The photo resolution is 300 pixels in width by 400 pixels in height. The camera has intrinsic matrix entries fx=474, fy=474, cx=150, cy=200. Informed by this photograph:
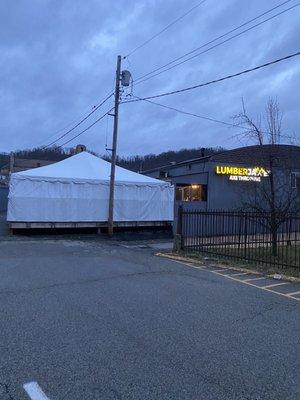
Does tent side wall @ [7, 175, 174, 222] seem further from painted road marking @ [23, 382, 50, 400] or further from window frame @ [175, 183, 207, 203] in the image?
painted road marking @ [23, 382, 50, 400]

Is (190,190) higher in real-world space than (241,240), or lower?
higher

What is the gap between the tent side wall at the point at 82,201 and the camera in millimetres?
22828

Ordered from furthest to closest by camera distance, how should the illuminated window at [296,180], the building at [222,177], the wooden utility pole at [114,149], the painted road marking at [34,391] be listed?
1. the illuminated window at [296,180]
2. the building at [222,177]
3. the wooden utility pole at [114,149]
4. the painted road marking at [34,391]

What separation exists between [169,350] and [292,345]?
159 cm

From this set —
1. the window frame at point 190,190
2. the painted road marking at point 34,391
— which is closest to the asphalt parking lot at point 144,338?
the painted road marking at point 34,391

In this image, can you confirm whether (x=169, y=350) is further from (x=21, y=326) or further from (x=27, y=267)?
(x=27, y=267)

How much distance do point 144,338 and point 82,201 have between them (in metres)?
18.6

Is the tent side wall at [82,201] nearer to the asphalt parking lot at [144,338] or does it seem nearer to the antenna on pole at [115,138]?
the antenna on pole at [115,138]

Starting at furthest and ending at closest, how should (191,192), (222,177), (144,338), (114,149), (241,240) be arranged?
(191,192) → (222,177) → (114,149) → (241,240) → (144,338)

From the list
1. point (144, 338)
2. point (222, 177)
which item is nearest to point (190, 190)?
point (222, 177)

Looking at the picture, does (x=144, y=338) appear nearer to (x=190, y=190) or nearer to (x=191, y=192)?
(x=191, y=192)

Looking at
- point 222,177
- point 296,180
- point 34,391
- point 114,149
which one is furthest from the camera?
point 296,180

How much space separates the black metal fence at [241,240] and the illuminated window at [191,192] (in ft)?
35.7

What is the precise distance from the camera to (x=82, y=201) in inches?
953
